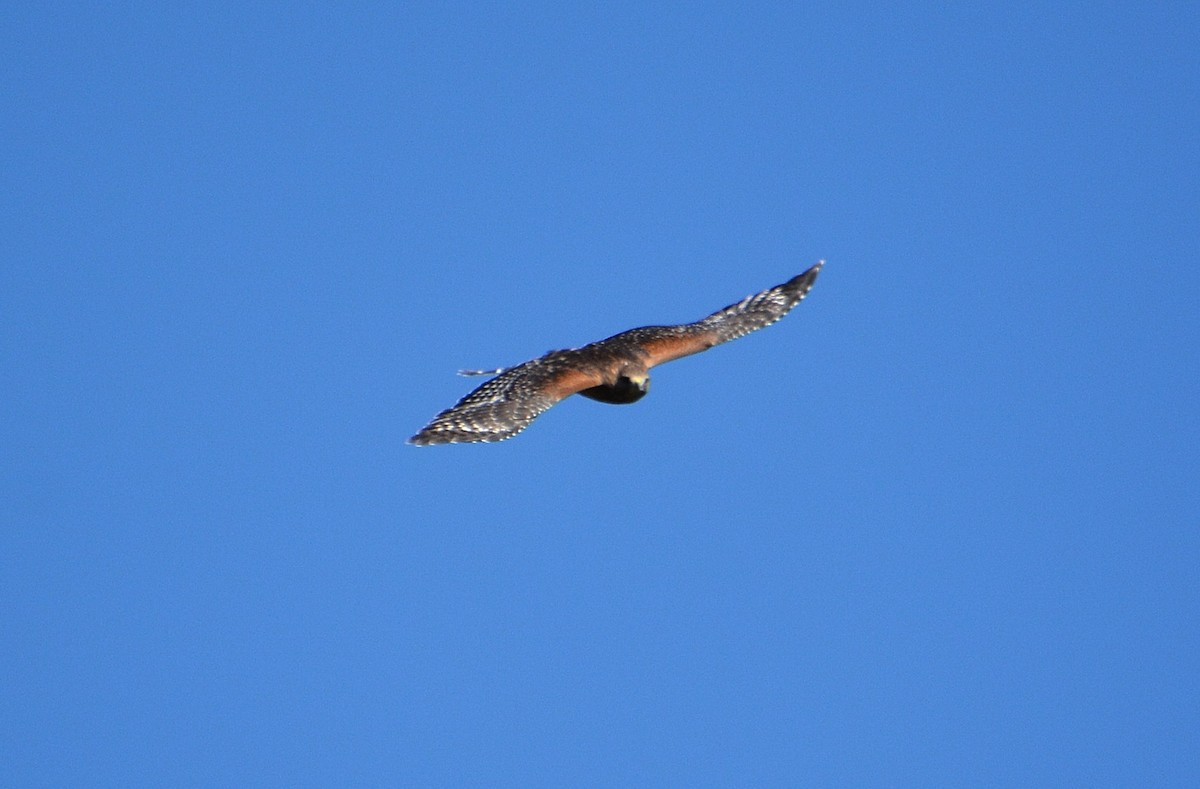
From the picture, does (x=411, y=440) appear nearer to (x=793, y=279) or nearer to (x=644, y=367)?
(x=644, y=367)

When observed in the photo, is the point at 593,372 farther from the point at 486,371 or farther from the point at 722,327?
the point at 722,327

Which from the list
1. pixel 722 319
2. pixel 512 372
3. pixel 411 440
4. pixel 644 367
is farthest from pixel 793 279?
pixel 411 440

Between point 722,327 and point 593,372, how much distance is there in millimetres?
3916

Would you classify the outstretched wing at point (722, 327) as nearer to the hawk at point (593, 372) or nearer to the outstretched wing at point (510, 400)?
the hawk at point (593, 372)

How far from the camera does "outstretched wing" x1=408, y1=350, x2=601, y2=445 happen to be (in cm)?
2466

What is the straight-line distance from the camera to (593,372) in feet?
86.8

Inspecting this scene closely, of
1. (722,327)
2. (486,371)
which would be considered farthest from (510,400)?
(722,327)

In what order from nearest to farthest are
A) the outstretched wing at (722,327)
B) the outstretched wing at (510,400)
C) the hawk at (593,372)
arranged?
the outstretched wing at (510,400) < the hawk at (593,372) < the outstretched wing at (722,327)

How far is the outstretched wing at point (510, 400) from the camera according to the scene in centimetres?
2466

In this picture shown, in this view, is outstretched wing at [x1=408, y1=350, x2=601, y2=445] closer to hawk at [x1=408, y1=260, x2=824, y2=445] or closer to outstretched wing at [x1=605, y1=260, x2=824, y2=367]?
hawk at [x1=408, y1=260, x2=824, y2=445]

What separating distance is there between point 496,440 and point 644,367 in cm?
354

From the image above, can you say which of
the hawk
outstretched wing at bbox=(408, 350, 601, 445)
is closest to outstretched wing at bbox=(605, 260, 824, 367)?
the hawk

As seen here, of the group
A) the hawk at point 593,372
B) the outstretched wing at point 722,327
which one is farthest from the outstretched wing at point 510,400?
the outstretched wing at point 722,327

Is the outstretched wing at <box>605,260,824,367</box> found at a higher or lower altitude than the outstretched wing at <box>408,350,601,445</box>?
higher
